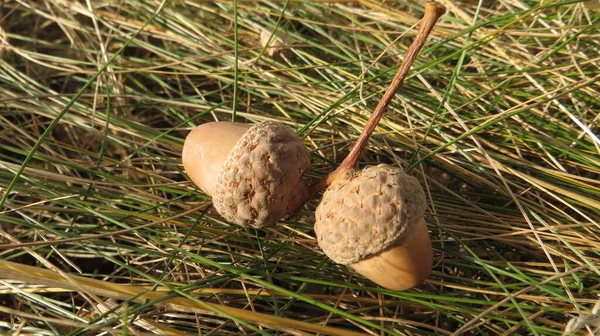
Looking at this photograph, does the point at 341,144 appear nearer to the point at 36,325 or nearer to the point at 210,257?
the point at 210,257

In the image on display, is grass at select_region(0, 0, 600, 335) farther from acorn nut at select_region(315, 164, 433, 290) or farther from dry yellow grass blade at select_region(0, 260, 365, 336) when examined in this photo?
acorn nut at select_region(315, 164, 433, 290)

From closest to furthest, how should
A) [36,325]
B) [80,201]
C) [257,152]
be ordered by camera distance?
[257,152]
[36,325]
[80,201]

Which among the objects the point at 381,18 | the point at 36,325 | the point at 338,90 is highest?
the point at 381,18

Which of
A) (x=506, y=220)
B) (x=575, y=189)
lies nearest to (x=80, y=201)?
(x=506, y=220)

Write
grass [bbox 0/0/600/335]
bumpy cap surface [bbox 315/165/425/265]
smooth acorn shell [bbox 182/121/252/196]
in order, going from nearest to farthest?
Answer: 1. bumpy cap surface [bbox 315/165/425/265]
2. smooth acorn shell [bbox 182/121/252/196]
3. grass [bbox 0/0/600/335]

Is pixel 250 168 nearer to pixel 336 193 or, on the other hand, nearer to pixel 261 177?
pixel 261 177

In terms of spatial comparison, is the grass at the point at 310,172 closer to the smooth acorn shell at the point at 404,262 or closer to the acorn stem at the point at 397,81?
the smooth acorn shell at the point at 404,262

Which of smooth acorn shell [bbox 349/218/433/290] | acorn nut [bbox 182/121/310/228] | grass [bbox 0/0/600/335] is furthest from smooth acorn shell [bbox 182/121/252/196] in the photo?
smooth acorn shell [bbox 349/218/433/290]
